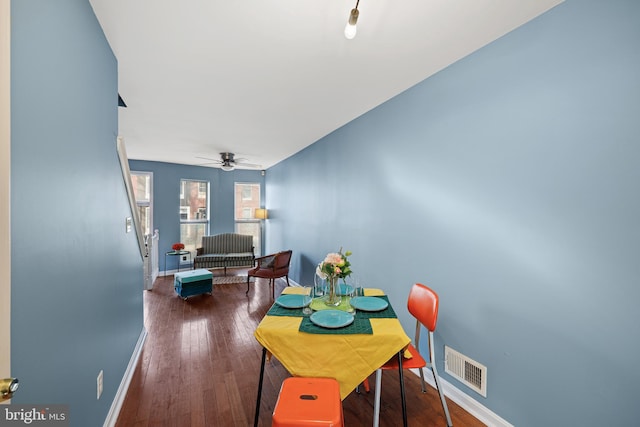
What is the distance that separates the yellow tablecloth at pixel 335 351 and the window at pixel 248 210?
5971 mm

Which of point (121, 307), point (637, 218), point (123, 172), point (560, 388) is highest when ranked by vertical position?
point (123, 172)

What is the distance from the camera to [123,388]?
208 cm

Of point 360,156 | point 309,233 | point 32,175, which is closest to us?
point 32,175

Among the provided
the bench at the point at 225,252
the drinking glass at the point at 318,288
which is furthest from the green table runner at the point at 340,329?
the bench at the point at 225,252

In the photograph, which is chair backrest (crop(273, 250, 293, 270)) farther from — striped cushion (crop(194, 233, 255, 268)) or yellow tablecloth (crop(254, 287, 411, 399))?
yellow tablecloth (crop(254, 287, 411, 399))

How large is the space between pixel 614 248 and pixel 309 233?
3.74 m

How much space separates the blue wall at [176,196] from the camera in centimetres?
613

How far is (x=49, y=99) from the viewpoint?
105cm

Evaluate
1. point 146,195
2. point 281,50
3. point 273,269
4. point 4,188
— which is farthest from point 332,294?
point 146,195

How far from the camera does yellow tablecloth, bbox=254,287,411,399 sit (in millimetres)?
1531

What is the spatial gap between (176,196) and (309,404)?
6297 mm

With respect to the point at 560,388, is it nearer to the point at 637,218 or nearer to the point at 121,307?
the point at 637,218

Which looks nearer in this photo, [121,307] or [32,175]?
[32,175]

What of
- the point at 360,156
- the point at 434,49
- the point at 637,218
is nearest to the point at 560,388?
the point at 637,218
